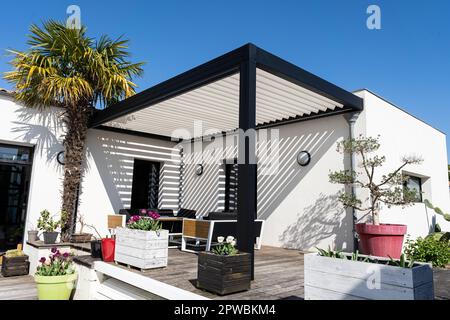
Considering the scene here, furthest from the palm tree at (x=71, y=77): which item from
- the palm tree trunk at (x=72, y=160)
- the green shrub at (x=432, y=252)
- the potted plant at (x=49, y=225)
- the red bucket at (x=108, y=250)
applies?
the green shrub at (x=432, y=252)

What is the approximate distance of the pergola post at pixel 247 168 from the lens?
3439 mm

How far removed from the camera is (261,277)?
145 inches

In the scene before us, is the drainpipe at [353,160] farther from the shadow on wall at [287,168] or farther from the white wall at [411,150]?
the shadow on wall at [287,168]

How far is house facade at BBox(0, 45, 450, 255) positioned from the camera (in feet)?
20.6

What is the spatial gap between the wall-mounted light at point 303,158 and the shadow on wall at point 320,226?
0.78 m

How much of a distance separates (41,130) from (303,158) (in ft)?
19.1

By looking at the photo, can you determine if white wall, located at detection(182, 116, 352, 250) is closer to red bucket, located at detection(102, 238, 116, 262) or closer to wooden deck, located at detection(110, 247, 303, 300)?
wooden deck, located at detection(110, 247, 303, 300)

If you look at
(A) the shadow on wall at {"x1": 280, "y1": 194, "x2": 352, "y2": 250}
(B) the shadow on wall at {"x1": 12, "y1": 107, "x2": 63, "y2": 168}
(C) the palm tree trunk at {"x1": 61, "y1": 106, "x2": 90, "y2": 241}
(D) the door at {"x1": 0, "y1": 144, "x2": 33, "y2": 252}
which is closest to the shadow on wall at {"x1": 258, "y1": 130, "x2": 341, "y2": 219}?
(A) the shadow on wall at {"x1": 280, "y1": 194, "x2": 352, "y2": 250}

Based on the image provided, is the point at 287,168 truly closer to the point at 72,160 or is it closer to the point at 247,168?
the point at 247,168

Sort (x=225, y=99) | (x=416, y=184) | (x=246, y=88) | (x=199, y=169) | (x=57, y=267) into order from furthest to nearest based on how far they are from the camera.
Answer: (x=199, y=169) < (x=416, y=184) < (x=225, y=99) < (x=57, y=267) < (x=246, y=88)

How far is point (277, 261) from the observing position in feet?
16.4

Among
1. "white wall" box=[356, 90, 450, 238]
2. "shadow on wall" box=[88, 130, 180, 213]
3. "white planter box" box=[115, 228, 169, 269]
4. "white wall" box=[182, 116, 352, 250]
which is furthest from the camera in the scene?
"shadow on wall" box=[88, 130, 180, 213]

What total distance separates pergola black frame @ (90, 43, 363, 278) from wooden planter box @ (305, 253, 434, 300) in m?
1.07

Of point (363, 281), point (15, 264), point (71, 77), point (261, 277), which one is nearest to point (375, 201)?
point (261, 277)
